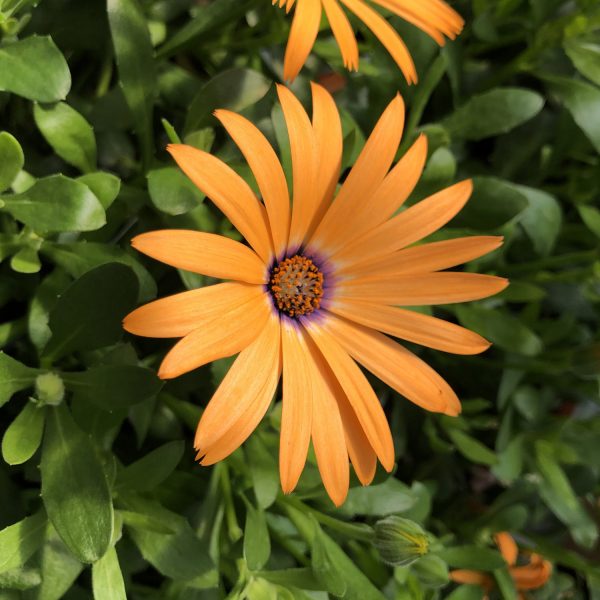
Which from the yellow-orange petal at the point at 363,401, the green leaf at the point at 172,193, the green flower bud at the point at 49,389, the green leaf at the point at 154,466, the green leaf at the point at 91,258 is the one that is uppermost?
the green leaf at the point at 172,193

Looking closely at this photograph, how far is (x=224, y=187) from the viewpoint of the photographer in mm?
620

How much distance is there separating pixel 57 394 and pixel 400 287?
356mm

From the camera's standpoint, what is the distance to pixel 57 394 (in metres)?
0.77

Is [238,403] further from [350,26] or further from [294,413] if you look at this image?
[350,26]

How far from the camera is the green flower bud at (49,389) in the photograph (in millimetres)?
759

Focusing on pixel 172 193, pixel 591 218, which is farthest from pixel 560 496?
pixel 172 193

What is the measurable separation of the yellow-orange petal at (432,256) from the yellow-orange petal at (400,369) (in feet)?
0.22

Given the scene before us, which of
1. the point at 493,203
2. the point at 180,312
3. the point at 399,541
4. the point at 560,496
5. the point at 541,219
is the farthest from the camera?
the point at 560,496

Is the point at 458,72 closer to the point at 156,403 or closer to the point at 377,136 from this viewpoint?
the point at 377,136

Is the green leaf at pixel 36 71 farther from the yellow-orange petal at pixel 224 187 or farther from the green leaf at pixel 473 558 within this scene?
the green leaf at pixel 473 558

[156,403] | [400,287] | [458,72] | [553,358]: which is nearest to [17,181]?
[156,403]

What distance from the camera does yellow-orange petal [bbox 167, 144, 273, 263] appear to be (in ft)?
1.95

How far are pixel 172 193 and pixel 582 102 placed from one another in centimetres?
62

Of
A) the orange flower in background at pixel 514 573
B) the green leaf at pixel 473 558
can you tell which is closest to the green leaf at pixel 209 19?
the green leaf at pixel 473 558
